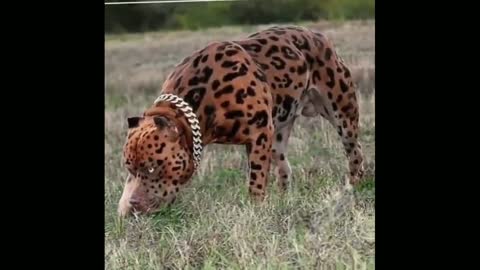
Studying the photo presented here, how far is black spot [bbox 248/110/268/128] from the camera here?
2.46 metres

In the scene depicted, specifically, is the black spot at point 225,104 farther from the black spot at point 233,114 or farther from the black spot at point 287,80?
the black spot at point 287,80

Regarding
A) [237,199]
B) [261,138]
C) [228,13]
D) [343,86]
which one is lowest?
[237,199]

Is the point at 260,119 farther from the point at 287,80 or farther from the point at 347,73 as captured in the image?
the point at 347,73

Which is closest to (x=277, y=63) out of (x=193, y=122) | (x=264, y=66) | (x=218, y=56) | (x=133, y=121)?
(x=264, y=66)

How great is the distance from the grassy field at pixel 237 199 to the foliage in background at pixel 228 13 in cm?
3

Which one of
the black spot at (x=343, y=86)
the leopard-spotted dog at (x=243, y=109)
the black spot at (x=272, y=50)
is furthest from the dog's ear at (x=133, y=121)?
the black spot at (x=343, y=86)

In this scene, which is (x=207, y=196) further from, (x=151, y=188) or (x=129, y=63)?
(x=129, y=63)

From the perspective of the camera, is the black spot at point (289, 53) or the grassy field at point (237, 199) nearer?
the grassy field at point (237, 199)

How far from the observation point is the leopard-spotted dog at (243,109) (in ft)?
8.07

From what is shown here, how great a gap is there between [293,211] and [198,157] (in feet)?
0.82

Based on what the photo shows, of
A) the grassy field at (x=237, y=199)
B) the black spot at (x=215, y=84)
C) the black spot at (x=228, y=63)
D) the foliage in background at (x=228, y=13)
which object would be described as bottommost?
the grassy field at (x=237, y=199)

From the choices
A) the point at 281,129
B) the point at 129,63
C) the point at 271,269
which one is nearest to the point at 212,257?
the point at 271,269

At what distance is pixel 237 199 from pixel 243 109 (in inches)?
8.2

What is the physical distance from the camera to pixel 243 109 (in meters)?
2.46
